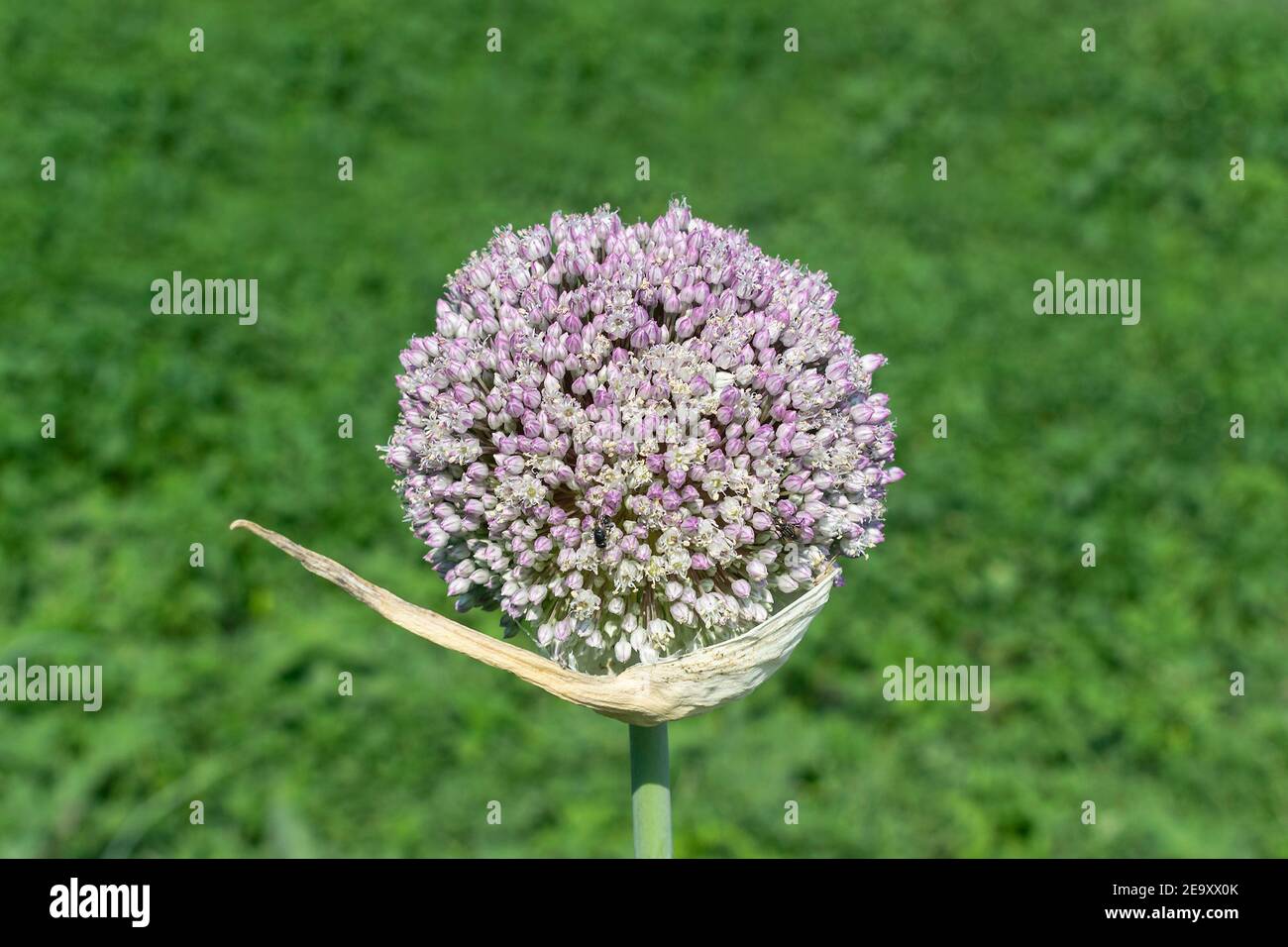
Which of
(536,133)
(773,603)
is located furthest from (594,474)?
(536,133)

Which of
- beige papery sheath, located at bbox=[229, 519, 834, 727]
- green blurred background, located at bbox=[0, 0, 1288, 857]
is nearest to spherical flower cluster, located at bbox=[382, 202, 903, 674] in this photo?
beige papery sheath, located at bbox=[229, 519, 834, 727]

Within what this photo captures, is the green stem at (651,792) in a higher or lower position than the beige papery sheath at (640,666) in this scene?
lower

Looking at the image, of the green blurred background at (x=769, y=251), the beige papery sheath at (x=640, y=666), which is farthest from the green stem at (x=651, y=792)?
the green blurred background at (x=769, y=251)

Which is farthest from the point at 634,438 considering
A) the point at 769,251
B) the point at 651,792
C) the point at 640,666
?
the point at 769,251

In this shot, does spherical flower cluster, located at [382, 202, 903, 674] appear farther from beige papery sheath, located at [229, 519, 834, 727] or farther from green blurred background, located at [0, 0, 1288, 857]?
green blurred background, located at [0, 0, 1288, 857]

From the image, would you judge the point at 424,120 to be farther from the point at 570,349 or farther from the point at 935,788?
the point at 570,349

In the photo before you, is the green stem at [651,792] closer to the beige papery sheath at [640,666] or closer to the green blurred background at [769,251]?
the beige papery sheath at [640,666]
